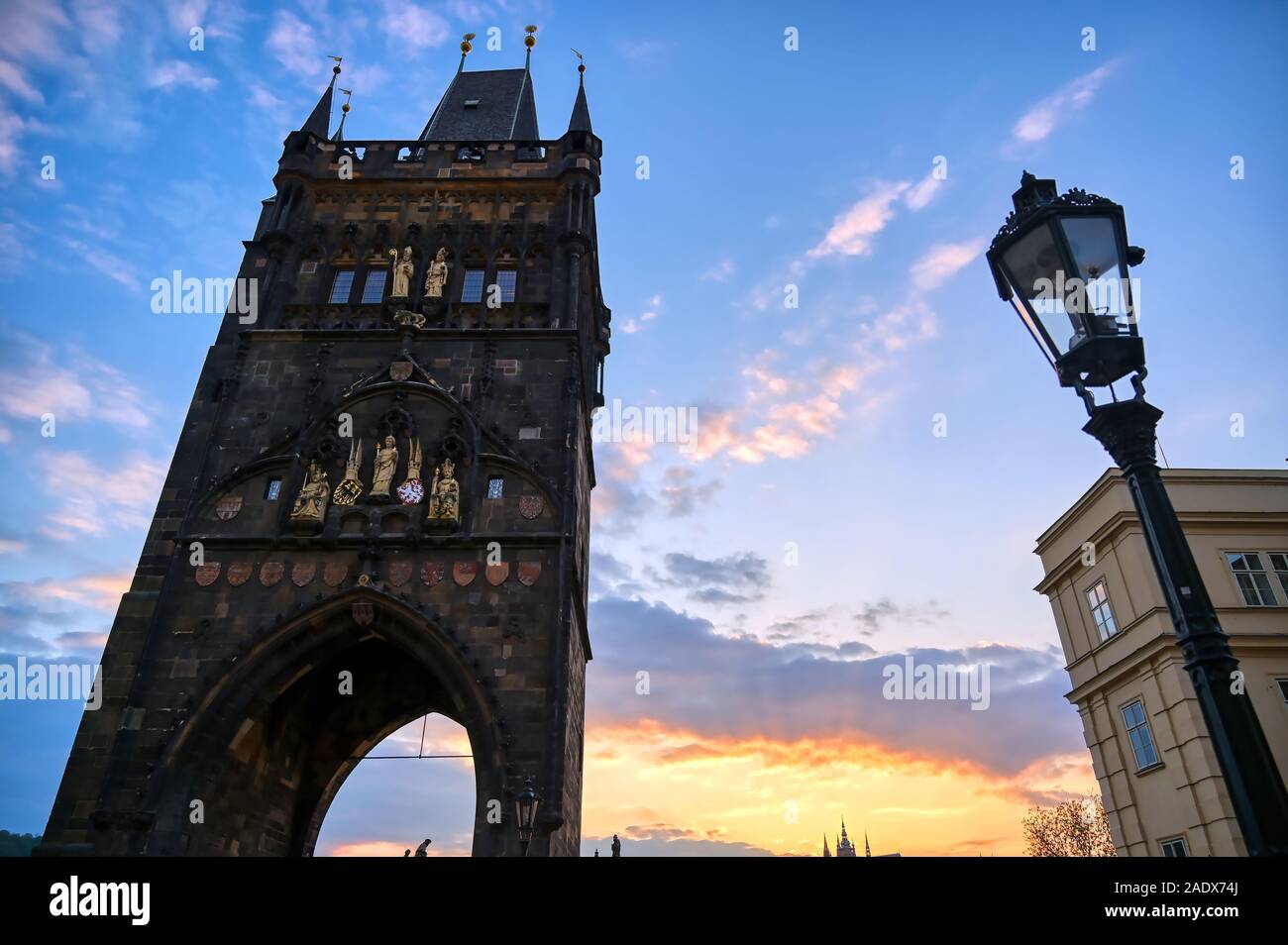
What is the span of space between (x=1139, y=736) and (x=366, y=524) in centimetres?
1885

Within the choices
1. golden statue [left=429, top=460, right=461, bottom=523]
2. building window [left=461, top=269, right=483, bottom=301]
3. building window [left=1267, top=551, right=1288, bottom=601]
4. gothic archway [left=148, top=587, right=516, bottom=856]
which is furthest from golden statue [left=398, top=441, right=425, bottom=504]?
building window [left=1267, top=551, right=1288, bottom=601]

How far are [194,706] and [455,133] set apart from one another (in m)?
20.3

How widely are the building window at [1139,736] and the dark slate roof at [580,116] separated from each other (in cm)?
2138

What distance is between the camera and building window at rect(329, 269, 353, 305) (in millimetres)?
21172

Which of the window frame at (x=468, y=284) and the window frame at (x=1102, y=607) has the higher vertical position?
the window frame at (x=468, y=284)

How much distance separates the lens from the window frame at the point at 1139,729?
18516 millimetres

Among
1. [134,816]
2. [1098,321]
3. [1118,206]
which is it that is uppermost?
[1118,206]

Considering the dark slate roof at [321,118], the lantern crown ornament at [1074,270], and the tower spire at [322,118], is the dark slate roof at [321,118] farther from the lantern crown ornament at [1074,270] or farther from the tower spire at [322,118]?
the lantern crown ornament at [1074,270]

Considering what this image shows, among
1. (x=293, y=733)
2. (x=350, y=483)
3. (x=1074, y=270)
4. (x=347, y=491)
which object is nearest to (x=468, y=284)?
(x=350, y=483)

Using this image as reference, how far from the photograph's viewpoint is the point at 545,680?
49.8 feet

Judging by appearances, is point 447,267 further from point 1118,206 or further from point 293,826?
point 1118,206

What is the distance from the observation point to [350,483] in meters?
17.5

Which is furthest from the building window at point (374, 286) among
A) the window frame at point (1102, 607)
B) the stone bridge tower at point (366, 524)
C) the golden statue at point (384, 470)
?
the window frame at point (1102, 607)
